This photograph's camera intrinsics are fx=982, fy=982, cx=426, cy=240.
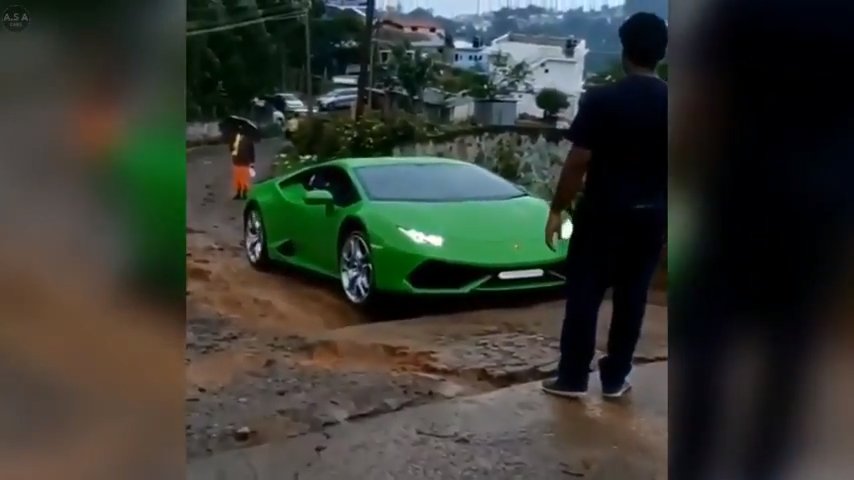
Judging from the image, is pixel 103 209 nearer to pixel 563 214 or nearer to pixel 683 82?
pixel 563 214

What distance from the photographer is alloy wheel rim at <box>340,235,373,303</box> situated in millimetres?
3098

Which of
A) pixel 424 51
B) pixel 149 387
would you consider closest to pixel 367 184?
pixel 424 51

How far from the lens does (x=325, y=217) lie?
3.14 meters

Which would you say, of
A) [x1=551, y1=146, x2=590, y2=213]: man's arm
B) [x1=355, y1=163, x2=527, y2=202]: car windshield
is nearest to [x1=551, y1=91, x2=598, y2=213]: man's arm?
[x1=551, y1=146, x2=590, y2=213]: man's arm

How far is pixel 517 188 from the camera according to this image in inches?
119

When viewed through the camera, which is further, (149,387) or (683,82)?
(149,387)

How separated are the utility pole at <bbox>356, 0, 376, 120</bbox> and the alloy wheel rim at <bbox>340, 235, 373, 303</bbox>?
0.40 metres

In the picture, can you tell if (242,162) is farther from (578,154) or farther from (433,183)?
(578,154)

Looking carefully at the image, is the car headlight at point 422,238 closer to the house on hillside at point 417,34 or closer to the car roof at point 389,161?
the car roof at point 389,161

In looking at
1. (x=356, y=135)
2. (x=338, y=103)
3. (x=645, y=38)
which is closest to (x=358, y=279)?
(x=356, y=135)

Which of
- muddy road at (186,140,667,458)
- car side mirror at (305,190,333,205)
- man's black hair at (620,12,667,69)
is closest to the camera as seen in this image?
man's black hair at (620,12,667,69)

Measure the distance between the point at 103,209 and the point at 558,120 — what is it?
1466mm

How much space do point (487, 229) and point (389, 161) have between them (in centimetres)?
38

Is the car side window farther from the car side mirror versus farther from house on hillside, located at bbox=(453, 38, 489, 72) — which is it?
house on hillside, located at bbox=(453, 38, 489, 72)
